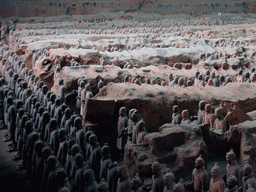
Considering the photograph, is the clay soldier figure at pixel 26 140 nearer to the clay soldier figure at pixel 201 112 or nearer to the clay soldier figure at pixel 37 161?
the clay soldier figure at pixel 37 161

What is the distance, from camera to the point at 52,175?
3486mm

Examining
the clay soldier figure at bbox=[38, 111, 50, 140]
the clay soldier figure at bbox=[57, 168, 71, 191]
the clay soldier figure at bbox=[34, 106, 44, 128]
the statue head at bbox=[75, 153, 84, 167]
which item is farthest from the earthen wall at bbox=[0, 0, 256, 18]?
the clay soldier figure at bbox=[57, 168, 71, 191]

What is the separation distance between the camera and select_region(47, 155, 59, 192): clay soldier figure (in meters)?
3.47

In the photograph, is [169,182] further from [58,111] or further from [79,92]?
[79,92]

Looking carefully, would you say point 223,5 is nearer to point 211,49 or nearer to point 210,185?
point 211,49

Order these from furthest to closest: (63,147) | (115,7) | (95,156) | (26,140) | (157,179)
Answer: (115,7) → (26,140) → (63,147) → (95,156) → (157,179)

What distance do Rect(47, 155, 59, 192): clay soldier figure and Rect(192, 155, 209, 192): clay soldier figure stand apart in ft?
4.81

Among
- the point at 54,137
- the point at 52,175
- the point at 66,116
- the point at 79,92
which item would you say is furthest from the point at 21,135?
the point at 79,92

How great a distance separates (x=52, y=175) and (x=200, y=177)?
1.57 meters

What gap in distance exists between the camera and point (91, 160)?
4.12 metres

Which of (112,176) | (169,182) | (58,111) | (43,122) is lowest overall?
(112,176)

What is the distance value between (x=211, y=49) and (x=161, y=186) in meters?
8.91

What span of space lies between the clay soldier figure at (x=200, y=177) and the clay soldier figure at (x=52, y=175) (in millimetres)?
1466

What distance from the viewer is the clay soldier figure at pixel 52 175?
3466 millimetres
